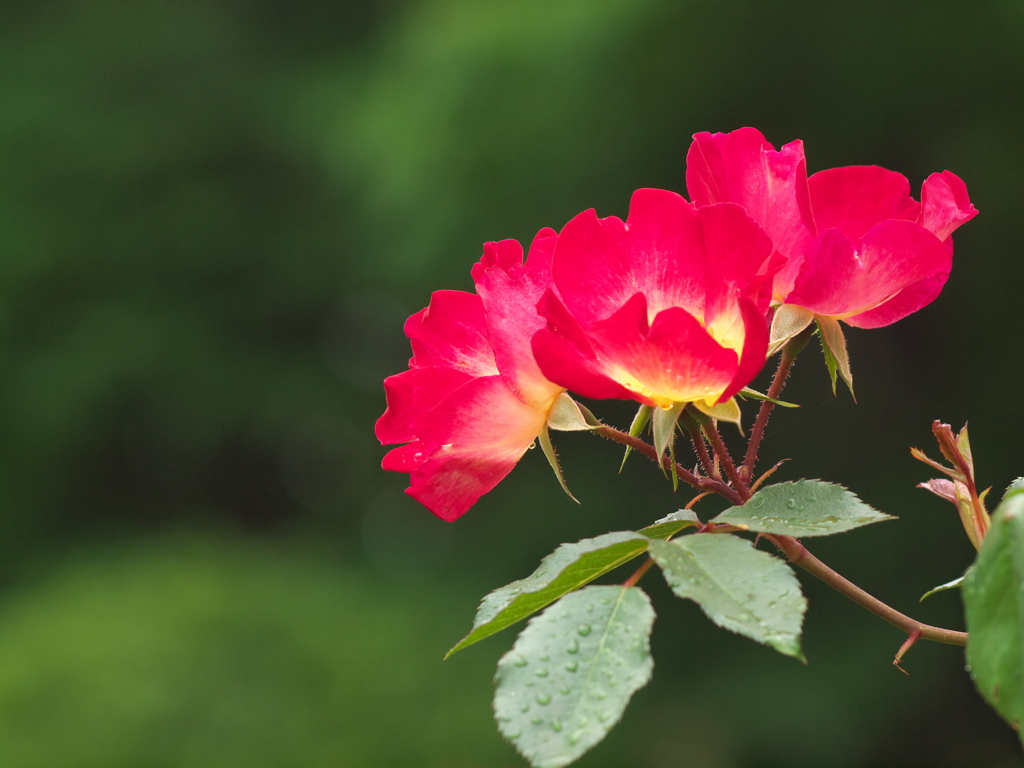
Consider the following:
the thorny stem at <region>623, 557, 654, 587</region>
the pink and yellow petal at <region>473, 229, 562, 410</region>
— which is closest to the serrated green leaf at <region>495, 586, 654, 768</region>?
the thorny stem at <region>623, 557, 654, 587</region>

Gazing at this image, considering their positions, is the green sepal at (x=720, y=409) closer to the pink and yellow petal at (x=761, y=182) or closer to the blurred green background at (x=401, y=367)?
the pink and yellow petal at (x=761, y=182)

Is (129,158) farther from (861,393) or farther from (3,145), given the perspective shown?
(861,393)

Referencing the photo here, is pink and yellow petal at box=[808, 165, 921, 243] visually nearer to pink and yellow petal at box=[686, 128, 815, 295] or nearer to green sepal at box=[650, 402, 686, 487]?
pink and yellow petal at box=[686, 128, 815, 295]

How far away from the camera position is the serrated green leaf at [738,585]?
16.6 inches

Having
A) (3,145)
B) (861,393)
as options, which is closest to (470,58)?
(861,393)

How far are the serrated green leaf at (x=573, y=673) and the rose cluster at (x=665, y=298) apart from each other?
0.10 m

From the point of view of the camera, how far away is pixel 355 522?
523 centimetres

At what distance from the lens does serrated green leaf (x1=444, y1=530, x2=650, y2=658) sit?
1.62 feet

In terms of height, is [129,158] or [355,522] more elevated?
[129,158]

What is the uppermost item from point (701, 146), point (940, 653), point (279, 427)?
point (701, 146)

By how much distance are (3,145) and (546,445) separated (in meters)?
5.52

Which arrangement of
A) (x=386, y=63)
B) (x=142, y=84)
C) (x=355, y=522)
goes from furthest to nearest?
(x=142, y=84) → (x=355, y=522) → (x=386, y=63)

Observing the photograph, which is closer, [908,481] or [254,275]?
[908,481]

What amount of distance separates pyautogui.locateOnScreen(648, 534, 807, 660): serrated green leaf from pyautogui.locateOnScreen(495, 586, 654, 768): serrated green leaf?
0.02 m
